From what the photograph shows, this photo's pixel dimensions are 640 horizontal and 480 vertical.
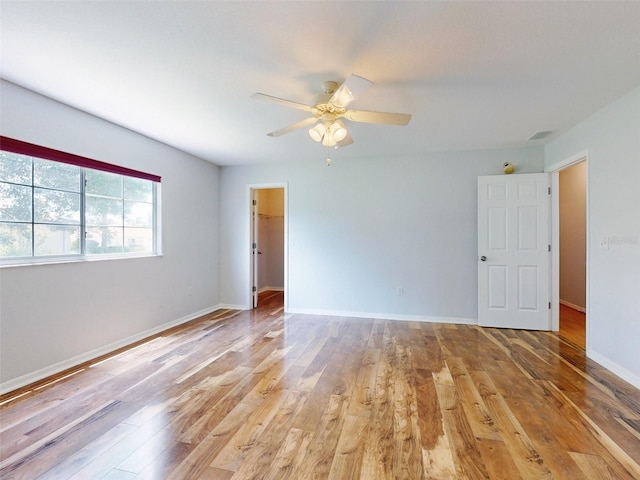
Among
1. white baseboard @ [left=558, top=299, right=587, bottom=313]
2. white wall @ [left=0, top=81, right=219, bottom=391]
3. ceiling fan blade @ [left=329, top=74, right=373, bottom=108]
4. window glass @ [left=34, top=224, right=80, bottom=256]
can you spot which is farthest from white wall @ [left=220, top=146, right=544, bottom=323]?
window glass @ [left=34, top=224, right=80, bottom=256]

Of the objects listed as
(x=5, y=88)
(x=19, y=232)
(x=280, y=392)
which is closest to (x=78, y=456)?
(x=280, y=392)

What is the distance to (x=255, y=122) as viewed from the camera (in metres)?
3.07

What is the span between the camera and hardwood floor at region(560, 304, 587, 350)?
11.4 ft

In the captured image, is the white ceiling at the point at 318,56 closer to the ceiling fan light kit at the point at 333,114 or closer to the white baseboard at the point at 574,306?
the ceiling fan light kit at the point at 333,114

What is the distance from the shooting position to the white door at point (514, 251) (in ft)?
12.4

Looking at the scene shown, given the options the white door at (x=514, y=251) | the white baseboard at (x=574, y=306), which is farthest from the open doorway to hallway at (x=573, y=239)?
the white door at (x=514, y=251)

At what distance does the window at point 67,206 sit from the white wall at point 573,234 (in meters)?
6.39

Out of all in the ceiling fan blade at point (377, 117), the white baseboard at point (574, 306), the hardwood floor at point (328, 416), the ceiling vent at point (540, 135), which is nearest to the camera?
the hardwood floor at point (328, 416)

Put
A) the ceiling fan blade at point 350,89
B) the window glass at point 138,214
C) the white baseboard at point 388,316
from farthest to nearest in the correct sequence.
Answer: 1. the white baseboard at point 388,316
2. the window glass at point 138,214
3. the ceiling fan blade at point 350,89

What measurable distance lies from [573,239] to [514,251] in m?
2.08

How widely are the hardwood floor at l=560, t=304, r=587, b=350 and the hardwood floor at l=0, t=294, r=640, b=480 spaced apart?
34 cm

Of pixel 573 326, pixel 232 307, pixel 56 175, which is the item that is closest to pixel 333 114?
pixel 56 175

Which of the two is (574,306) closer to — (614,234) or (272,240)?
(614,234)

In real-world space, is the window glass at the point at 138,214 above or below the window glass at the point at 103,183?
below
